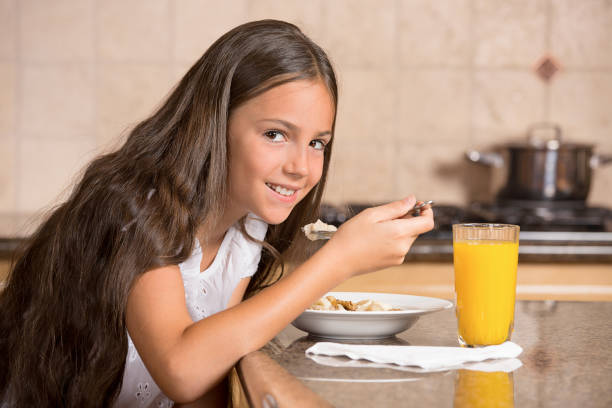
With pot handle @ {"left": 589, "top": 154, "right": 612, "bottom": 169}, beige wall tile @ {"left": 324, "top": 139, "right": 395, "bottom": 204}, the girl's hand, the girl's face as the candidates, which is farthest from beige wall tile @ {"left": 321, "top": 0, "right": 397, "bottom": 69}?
the girl's hand

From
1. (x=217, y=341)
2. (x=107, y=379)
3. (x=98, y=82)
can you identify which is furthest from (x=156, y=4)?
(x=217, y=341)

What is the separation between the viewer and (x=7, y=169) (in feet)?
8.11

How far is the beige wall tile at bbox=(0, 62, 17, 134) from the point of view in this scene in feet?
8.03

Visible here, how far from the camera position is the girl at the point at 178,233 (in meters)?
0.95

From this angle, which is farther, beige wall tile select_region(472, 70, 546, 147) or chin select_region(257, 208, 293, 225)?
beige wall tile select_region(472, 70, 546, 147)

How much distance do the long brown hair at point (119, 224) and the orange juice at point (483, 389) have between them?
16.9 inches

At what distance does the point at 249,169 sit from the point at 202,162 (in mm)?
73

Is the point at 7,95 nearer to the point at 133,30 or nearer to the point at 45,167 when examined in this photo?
the point at 45,167

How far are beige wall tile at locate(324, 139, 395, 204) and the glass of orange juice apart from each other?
163cm

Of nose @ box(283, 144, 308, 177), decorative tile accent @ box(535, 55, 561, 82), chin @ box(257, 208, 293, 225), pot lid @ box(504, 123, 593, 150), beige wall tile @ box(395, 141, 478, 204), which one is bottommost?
beige wall tile @ box(395, 141, 478, 204)

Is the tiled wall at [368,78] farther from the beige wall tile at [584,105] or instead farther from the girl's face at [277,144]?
the girl's face at [277,144]

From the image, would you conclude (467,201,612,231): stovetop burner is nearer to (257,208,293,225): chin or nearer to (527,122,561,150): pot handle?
(527,122,561,150): pot handle

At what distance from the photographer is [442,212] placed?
2254 millimetres

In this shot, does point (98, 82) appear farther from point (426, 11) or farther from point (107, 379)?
point (107, 379)
